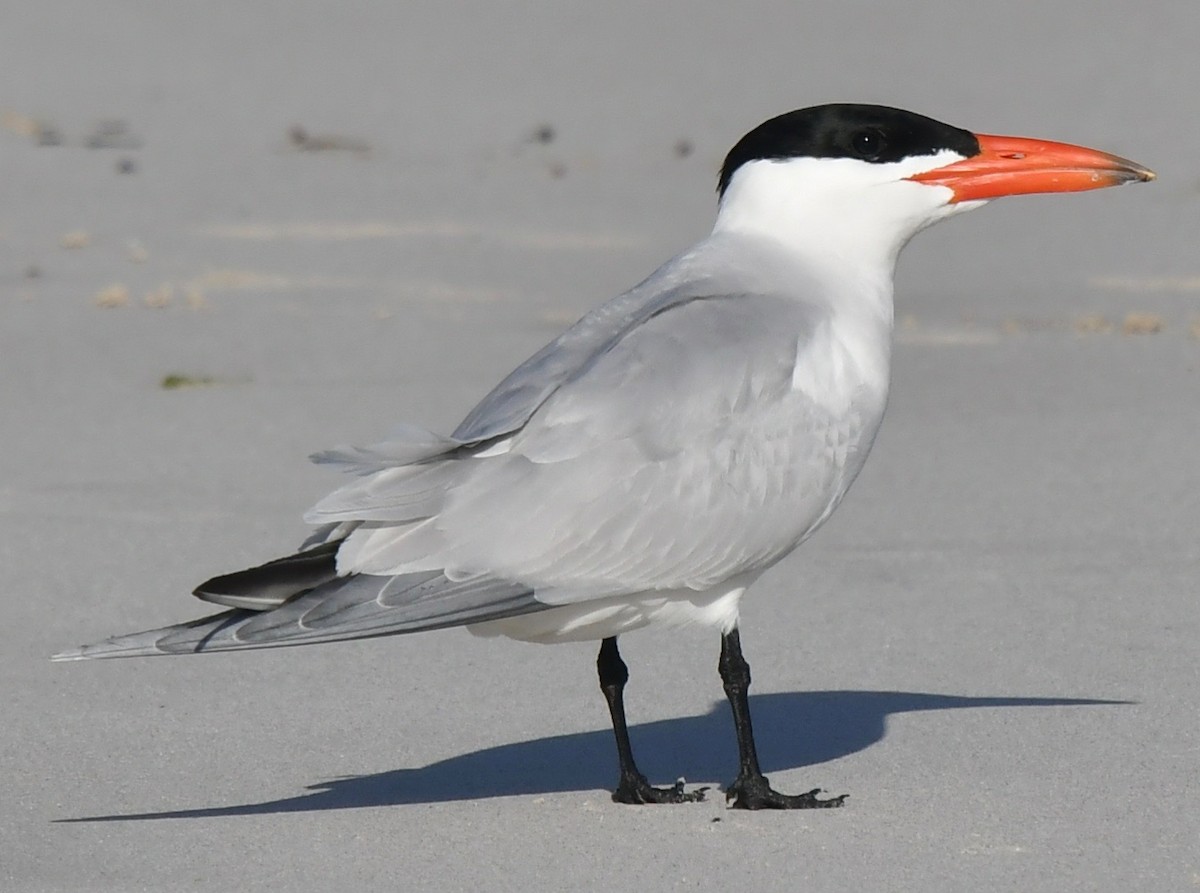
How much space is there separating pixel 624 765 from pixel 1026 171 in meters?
1.64

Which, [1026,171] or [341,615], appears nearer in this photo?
[341,615]

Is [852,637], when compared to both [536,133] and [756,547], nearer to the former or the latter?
[756,547]

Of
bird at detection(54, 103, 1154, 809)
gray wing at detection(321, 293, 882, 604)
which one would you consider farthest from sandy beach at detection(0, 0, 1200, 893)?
gray wing at detection(321, 293, 882, 604)

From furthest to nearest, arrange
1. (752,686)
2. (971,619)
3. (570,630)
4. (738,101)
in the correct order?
(738,101)
(971,619)
(752,686)
(570,630)

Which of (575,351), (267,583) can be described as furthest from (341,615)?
(575,351)

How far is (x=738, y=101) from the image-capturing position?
18812 millimetres

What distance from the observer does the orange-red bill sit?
4832mm

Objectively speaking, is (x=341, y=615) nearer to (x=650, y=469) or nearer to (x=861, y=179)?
(x=650, y=469)

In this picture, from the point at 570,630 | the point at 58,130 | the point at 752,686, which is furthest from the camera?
the point at 58,130

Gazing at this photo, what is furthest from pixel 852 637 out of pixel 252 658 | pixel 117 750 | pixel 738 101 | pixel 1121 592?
pixel 738 101

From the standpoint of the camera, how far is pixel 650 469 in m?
4.36

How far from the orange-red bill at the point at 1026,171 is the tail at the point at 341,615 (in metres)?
1.43

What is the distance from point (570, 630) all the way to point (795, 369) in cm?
71

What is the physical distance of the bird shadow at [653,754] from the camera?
14.7 feet
